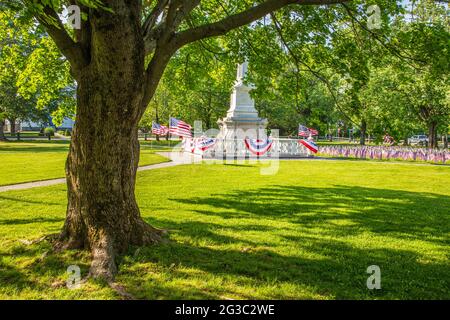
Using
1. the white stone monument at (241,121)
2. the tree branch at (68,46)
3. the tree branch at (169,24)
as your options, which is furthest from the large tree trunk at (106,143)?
the white stone monument at (241,121)

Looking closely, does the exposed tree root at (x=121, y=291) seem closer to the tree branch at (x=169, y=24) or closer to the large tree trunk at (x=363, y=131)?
the tree branch at (x=169, y=24)

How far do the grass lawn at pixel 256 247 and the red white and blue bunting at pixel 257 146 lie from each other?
1352cm

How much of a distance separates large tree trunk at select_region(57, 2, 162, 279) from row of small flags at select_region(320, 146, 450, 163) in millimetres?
26444

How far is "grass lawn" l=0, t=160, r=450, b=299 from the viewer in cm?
465

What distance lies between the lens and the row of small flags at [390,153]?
86.2 feet

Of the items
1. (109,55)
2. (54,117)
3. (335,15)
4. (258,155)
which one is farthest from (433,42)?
(258,155)

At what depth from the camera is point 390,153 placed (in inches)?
1131

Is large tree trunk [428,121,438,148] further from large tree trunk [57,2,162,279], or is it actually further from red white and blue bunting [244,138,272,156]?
large tree trunk [57,2,162,279]

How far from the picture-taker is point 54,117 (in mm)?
11656

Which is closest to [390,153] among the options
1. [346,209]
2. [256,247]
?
[346,209]

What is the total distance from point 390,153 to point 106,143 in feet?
90.9

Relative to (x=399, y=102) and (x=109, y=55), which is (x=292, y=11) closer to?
(x=109, y=55)

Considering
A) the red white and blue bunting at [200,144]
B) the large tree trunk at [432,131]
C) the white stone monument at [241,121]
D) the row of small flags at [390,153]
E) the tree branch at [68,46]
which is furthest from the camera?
the large tree trunk at [432,131]
